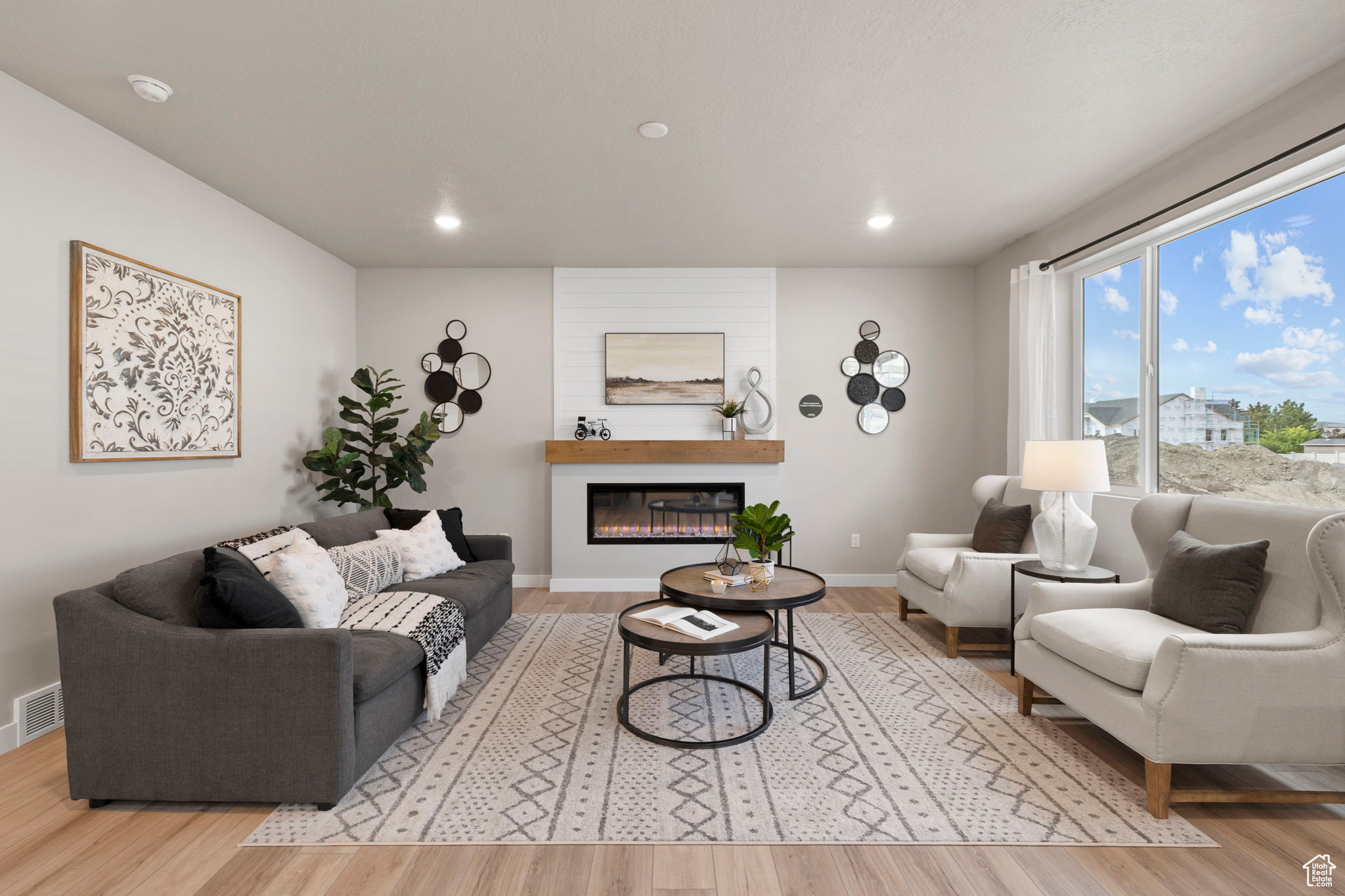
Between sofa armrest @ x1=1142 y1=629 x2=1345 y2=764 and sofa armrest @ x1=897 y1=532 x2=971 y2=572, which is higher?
sofa armrest @ x1=897 y1=532 x2=971 y2=572

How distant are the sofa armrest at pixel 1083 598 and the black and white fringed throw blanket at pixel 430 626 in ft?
8.38

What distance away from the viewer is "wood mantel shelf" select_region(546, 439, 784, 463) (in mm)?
5148

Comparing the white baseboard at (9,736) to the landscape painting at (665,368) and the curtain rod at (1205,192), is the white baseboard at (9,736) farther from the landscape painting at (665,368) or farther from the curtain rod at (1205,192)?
the curtain rod at (1205,192)

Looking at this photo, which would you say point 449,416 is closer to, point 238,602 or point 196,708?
point 238,602

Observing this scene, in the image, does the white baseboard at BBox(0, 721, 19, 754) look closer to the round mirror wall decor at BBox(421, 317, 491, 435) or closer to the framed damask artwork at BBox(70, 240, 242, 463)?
the framed damask artwork at BBox(70, 240, 242, 463)

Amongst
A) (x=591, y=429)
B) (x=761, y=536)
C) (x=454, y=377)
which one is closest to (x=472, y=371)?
(x=454, y=377)

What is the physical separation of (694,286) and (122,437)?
3830 mm

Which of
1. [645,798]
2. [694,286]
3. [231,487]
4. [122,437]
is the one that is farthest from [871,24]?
[231,487]

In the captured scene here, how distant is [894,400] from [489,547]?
3.41m

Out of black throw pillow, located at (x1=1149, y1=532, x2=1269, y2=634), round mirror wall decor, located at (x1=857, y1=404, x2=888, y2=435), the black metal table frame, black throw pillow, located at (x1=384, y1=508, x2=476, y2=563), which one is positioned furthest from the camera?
round mirror wall decor, located at (x1=857, y1=404, x2=888, y2=435)

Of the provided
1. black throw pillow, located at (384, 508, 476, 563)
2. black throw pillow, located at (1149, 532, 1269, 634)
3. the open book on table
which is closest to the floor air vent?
black throw pillow, located at (384, 508, 476, 563)

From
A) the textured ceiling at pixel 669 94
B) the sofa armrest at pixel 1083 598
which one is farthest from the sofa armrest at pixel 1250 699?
the textured ceiling at pixel 669 94

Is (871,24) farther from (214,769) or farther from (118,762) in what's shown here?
(118,762)

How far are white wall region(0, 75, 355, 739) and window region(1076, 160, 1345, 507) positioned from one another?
516cm
